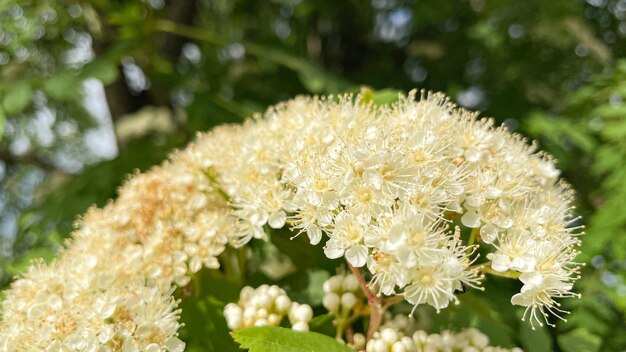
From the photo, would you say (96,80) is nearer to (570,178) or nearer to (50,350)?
(50,350)

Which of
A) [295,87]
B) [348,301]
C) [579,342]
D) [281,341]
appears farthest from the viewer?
[295,87]

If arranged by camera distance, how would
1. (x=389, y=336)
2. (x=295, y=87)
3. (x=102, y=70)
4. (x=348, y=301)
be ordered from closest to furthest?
1. (x=389, y=336)
2. (x=348, y=301)
3. (x=102, y=70)
4. (x=295, y=87)

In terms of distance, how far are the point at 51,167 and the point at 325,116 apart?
2.16 metres

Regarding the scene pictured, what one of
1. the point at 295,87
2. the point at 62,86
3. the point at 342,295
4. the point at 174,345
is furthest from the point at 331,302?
the point at 295,87

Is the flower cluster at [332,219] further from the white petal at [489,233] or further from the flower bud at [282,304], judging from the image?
the flower bud at [282,304]

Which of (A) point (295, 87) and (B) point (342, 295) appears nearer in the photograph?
(B) point (342, 295)

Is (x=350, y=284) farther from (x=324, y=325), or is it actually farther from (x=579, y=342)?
(x=579, y=342)

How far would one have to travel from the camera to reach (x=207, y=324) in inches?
46.3

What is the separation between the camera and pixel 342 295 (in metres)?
1.18

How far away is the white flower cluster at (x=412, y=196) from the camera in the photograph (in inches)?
36.9

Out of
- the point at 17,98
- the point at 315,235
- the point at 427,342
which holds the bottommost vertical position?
the point at 17,98

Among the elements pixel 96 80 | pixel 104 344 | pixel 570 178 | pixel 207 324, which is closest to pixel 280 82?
pixel 96 80

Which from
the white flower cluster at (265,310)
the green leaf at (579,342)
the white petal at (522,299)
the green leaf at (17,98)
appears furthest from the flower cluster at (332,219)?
the green leaf at (17,98)

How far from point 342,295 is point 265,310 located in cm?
16
